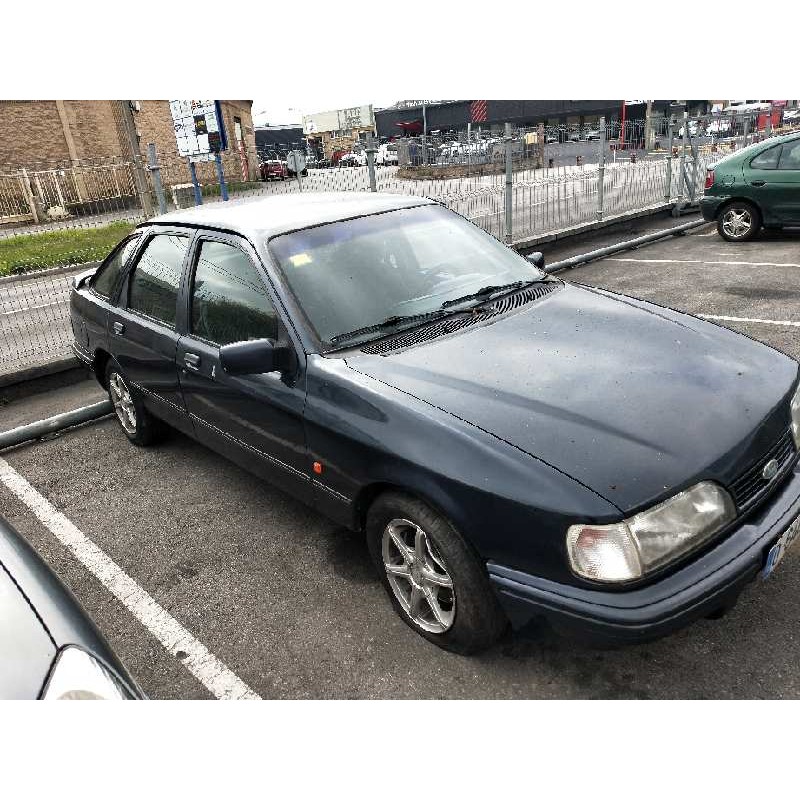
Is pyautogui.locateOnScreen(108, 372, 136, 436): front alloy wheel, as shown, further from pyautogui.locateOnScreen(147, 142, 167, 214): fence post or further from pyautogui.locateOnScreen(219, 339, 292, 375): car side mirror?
pyautogui.locateOnScreen(147, 142, 167, 214): fence post

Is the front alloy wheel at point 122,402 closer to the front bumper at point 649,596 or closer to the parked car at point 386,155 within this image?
the front bumper at point 649,596

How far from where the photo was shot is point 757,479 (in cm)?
241

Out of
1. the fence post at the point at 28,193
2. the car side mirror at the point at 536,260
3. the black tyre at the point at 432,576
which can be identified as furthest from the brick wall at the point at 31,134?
the black tyre at the point at 432,576

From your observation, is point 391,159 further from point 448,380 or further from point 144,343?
point 448,380

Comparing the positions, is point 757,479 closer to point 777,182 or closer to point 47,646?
point 47,646

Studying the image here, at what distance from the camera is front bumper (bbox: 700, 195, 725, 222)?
32.1 ft

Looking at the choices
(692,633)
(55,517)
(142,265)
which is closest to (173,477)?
(55,517)

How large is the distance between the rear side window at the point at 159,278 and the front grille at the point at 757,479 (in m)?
2.94

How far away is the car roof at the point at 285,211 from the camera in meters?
3.53

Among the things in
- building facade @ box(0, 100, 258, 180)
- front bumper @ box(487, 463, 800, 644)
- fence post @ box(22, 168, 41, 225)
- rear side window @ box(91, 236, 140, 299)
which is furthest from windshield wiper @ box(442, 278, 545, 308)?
building facade @ box(0, 100, 258, 180)

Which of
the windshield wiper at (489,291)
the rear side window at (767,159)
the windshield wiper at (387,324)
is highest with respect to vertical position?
the windshield wiper at (489,291)

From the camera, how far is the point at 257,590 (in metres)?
3.27

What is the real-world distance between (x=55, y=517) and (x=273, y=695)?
2216mm

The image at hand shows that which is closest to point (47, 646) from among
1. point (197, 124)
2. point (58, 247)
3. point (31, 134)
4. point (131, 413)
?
point (131, 413)
